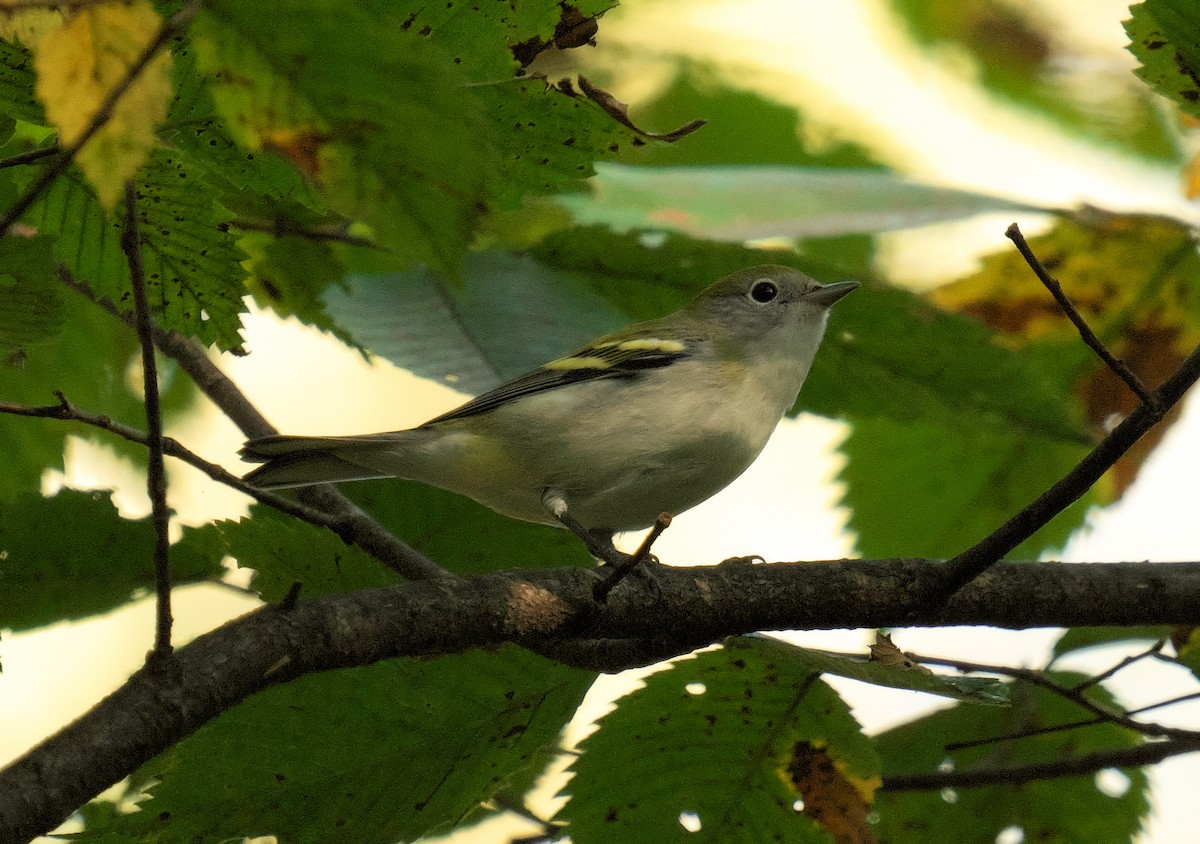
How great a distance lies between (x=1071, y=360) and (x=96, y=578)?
10.9 ft

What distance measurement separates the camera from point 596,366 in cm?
415

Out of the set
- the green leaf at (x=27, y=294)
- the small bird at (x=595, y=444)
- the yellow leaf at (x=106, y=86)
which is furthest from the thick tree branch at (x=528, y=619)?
the small bird at (x=595, y=444)

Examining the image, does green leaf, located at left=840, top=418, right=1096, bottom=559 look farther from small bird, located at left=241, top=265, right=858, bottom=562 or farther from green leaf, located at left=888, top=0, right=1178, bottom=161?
green leaf, located at left=888, top=0, right=1178, bottom=161

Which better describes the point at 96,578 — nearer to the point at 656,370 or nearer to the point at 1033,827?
the point at 656,370

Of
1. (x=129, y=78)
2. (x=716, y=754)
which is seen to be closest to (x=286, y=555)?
(x=716, y=754)

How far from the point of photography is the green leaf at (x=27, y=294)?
7.22 ft

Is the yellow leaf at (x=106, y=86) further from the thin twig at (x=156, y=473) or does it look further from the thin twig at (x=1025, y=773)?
the thin twig at (x=1025, y=773)

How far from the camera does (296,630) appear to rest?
6.63ft

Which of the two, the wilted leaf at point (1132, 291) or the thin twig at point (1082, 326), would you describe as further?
the wilted leaf at point (1132, 291)

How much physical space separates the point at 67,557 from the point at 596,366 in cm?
193

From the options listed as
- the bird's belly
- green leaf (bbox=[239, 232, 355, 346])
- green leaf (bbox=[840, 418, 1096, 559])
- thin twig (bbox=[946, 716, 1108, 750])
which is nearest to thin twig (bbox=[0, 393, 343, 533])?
green leaf (bbox=[239, 232, 355, 346])

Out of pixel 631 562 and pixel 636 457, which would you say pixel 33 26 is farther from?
pixel 636 457

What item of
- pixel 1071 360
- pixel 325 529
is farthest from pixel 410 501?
pixel 1071 360

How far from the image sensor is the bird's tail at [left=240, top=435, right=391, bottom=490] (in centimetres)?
328
